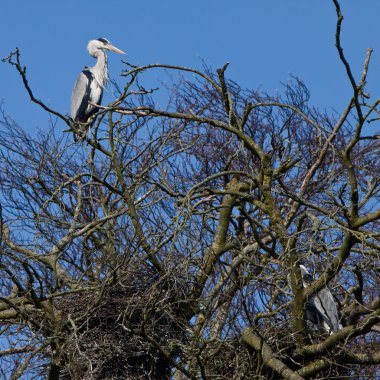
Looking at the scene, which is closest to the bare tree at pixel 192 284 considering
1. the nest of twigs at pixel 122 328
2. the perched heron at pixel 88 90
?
the nest of twigs at pixel 122 328

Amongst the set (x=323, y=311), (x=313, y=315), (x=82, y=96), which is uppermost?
(x=82, y=96)

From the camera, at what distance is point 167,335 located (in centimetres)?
662

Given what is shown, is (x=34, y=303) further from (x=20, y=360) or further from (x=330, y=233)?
(x=330, y=233)

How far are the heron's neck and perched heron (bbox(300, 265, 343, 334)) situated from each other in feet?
20.1

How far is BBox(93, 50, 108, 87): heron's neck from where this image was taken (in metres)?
12.7

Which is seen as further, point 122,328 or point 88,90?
point 88,90

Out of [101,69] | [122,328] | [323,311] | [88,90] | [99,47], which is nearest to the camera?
[122,328]

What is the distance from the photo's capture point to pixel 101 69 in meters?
13.1

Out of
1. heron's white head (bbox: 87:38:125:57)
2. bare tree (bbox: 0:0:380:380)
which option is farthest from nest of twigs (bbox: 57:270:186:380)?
heron's white head (bbox: 87:38:125:57)

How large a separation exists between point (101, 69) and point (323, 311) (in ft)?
23.2

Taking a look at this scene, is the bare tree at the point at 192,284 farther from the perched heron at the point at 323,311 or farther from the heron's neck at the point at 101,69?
the heron's neck at the point at 101,69

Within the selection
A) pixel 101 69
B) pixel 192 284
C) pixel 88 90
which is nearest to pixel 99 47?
pixel 101 69

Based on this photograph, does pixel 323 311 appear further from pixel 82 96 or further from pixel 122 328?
pixel 82 96

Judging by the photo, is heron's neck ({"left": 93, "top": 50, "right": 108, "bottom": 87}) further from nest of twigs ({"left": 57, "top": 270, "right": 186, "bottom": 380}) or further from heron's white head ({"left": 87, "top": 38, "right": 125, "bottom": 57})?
nest of twigs ({"left": 57, "top": 270, "right": 186, "bottom": 380})
